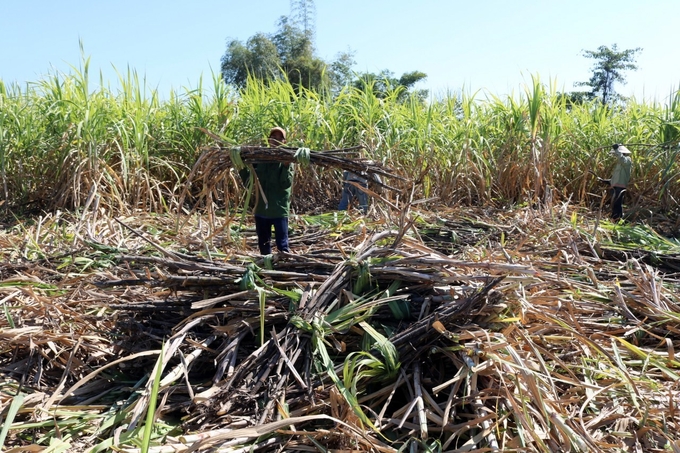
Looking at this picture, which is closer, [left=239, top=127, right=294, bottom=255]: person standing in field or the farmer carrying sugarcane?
[left=239, top=127, right=294, bottom=255]: person standing in field

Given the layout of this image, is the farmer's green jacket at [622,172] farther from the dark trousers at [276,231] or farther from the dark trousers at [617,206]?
the dark trousers at [276,231]

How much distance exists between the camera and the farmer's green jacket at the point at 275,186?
12.1 feet

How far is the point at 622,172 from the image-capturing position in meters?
6.29

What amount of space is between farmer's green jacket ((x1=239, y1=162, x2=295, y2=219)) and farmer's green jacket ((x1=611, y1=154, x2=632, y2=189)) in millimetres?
4469

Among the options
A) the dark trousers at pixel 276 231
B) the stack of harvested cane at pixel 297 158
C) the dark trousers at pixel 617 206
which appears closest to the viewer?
the stack of harvested cane at pixel 297 158

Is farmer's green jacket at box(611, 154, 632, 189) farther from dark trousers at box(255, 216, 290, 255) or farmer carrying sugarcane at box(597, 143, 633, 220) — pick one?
dark trousers at box(255, 216, 290, 255)

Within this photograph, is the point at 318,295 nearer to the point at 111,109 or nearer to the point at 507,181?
the point at 111,109

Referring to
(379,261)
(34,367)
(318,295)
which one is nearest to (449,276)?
(379,261)

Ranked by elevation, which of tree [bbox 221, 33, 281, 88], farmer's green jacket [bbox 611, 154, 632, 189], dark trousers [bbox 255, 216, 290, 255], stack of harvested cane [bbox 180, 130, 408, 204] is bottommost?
dark trousers [bbox 255, 216, 290, 255]

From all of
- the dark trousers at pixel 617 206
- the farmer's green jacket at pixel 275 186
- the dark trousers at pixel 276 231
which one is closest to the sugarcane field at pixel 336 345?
the dark trousers at pixel 276 231

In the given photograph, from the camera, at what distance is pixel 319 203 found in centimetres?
636

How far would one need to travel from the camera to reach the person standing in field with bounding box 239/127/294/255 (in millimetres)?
3668

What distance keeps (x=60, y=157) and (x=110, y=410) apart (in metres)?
4.12

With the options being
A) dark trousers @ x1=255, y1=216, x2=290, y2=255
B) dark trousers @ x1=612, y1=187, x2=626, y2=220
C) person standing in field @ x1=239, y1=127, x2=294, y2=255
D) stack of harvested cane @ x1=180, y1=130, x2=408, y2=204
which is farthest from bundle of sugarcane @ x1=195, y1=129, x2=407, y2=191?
dark trousers @ x1=612, y1=187, x2=626, y2=220
